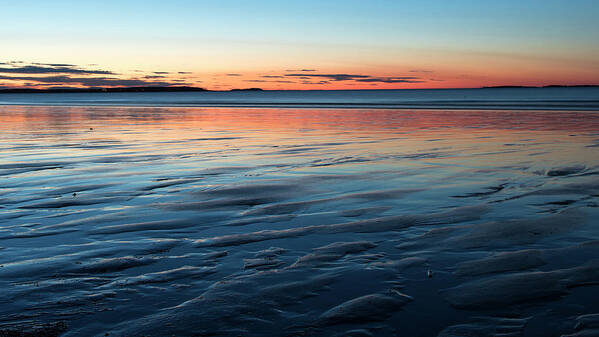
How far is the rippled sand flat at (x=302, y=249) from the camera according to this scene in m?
3.40

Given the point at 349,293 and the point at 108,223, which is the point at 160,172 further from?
the point at 349,293

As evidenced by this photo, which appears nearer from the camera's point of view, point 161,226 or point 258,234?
point 258,234

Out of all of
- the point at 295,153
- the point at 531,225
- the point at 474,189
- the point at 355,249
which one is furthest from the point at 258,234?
the point at 295,153

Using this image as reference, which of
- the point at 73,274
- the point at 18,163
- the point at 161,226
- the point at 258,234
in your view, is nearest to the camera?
the point at 73,274

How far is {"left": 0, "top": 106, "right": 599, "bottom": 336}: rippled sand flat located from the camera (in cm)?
340

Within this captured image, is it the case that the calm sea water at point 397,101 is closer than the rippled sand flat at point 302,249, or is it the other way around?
the rippled sand flat at point 302,249

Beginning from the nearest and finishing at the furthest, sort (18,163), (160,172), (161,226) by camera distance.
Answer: (161,226) < (160,172) < (18,163)

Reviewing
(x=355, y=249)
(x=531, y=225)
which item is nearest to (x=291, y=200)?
(x=355, y=249)

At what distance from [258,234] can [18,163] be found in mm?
7680

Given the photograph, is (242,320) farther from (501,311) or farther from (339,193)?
(339,193)

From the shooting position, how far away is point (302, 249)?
16.2ft

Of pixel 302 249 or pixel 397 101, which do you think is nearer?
pixel 302 249

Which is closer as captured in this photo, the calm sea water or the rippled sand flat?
the rippled sand flat

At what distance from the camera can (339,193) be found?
766 cm
